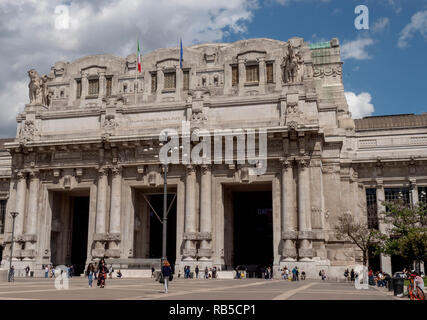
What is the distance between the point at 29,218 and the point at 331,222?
2981 cm

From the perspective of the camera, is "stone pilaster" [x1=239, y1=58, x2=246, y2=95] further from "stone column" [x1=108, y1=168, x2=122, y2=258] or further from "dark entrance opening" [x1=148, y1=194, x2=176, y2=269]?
"stone column" [x1=108, y1=168, x2=122, y2=258]

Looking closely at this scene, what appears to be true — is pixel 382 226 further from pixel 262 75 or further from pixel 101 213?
pixel 101 213

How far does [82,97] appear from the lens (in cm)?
5434

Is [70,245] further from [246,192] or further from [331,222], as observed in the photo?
[331,222]

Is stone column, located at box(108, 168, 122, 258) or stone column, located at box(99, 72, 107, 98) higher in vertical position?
stone column, located at box(99, 72, 107, 98)

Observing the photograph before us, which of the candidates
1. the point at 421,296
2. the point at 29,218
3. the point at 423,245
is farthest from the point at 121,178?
the point at 421,296

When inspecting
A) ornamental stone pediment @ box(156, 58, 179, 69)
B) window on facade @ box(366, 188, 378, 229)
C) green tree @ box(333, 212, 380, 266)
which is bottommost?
green tree @ box(333, 212, 380, 266)

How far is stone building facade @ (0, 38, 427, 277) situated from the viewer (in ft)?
146

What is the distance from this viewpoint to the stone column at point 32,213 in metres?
48.1

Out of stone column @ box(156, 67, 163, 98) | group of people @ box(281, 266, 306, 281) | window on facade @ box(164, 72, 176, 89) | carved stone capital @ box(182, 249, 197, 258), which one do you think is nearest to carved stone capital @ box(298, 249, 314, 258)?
group of people @ box(281, 266, 306, 281)

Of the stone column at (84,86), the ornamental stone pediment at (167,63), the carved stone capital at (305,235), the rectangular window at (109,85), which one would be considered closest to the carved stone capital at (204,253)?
the carved stone capital at (305,235)

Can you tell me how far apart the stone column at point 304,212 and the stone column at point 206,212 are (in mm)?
8128

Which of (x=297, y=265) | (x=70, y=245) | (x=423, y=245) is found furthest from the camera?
(x=70, y=245)

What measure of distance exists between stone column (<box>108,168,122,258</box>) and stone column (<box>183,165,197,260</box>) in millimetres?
6727
